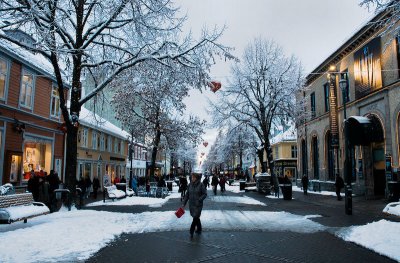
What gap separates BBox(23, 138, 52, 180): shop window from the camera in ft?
71.5

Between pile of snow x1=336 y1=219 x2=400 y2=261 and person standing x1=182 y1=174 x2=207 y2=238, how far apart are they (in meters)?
3.87

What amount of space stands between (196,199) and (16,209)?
17.3 feet

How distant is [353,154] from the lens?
94.2 feet

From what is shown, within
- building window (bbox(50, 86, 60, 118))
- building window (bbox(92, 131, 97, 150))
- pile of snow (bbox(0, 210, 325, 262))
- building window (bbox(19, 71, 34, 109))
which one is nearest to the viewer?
pile of snow (bbox(0, 210, 325, 262))

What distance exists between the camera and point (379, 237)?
9.21 metres

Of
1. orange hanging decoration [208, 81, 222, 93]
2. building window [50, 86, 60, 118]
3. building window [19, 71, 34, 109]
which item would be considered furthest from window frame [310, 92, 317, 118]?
building window [19, 71, 34, 109]

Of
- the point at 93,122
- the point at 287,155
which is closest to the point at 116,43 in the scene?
the point at 93,122

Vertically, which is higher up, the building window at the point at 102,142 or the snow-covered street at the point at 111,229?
the building window at the point at 102,142

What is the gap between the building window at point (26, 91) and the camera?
69.0ft

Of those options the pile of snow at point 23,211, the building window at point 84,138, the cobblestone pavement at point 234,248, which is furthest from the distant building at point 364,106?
the building window at point 84,138

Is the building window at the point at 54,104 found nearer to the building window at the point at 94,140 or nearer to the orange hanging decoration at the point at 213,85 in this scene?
the building window at the point at 94,140

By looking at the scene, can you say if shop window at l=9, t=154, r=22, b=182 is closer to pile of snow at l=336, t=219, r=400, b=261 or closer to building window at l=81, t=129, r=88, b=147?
building window at l=81, t=129, r=88, b=147

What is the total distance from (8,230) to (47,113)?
15217mm

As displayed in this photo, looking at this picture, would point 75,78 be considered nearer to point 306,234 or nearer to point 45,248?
point 45,248
